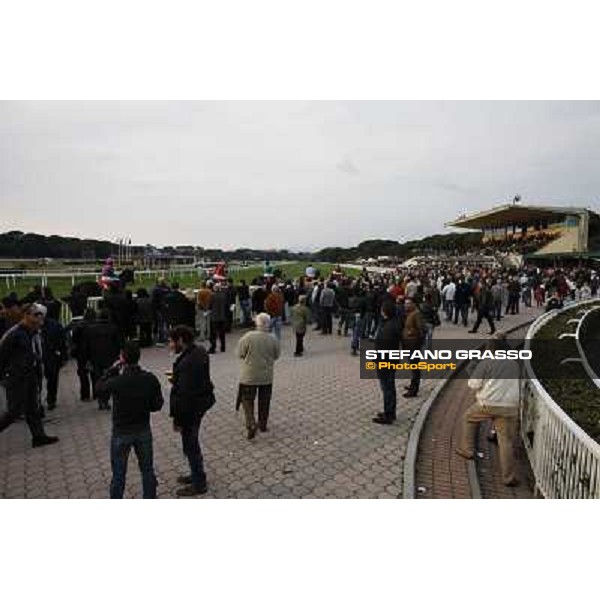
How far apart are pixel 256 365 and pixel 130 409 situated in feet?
6.31

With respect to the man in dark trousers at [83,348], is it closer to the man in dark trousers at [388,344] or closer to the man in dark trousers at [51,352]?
the man in dark trousers at [51,352]

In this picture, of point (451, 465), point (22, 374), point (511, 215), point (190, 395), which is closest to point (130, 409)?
point (190, 395)

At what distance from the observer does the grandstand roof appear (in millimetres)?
44031

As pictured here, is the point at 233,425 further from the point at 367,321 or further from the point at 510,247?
the point at 510,247

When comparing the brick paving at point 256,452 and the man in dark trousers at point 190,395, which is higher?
the man in dark trousers at point 190,395

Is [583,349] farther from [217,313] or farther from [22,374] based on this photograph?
[22,374]

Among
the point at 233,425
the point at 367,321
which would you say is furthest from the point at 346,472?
the point at 367,321

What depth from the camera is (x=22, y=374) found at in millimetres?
5230

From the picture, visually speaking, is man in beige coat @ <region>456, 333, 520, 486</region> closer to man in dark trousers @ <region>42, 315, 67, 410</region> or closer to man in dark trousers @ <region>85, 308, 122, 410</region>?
man in dark trousers @ <region>85, 308, 122, 410</region>

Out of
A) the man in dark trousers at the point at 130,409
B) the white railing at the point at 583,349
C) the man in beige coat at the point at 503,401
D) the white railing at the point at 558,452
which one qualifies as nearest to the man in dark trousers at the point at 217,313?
the man in dark trousers at the point at 130,409

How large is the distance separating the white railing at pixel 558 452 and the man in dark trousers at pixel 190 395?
3206 millimetres

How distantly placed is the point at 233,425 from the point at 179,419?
6.32 ft

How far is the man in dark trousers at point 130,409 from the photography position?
12.6ft

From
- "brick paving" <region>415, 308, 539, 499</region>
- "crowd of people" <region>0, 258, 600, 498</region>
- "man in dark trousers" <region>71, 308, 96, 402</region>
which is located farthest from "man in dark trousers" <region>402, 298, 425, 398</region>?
"man in dark trousers" <region>71, 308, 96, 402</region>
